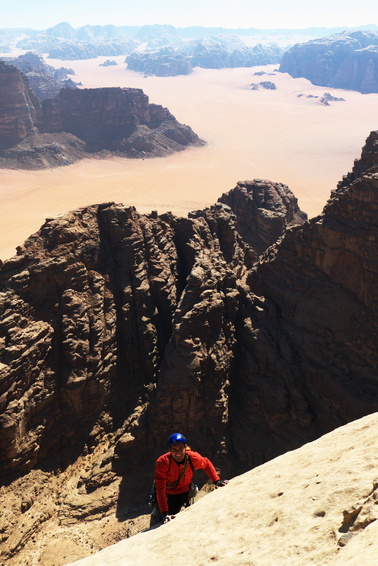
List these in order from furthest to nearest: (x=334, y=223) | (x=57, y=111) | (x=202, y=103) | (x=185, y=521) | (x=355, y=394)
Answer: (x=202, y=103) < (x=57, y=111) < (x=334, y=223) < (x=355, y=394) < (x=185, y=521)

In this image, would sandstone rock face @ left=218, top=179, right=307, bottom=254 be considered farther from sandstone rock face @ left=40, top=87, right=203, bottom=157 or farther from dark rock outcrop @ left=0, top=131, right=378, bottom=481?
sandstone rock face @ left=40, top=87, right=203, bottom=157

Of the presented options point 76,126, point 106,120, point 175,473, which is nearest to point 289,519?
point 175,473

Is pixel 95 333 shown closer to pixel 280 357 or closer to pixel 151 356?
pixel 151 356

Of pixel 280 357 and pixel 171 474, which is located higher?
pixel 171 474

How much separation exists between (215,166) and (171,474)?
83393mm

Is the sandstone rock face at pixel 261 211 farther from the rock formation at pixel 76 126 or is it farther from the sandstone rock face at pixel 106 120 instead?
the sandstone rock face at pixel 106 120

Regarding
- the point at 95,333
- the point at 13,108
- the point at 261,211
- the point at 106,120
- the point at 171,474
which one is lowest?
the point at 95,333

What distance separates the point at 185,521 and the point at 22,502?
32.1 feet

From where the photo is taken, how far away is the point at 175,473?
28.3 ft

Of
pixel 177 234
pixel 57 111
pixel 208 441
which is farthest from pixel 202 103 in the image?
pixel 208 441

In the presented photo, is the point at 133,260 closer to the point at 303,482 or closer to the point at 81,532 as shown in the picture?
the point at 81,532

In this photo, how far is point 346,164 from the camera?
8938 cm

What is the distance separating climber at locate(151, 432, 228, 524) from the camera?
8273 millimetres

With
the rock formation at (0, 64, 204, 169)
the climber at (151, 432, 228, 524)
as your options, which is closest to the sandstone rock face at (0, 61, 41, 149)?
the rock formation at (0, 64, 204, 169)
